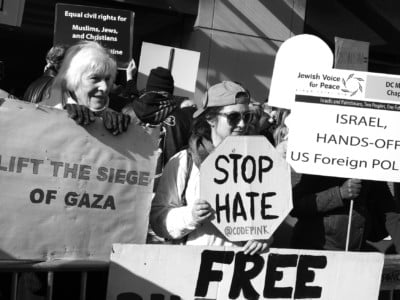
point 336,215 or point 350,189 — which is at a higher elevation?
point 350,189

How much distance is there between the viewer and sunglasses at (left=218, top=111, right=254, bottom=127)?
414 cm

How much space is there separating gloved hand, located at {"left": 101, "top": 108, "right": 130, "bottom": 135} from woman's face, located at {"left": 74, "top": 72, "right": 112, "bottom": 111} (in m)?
0.15

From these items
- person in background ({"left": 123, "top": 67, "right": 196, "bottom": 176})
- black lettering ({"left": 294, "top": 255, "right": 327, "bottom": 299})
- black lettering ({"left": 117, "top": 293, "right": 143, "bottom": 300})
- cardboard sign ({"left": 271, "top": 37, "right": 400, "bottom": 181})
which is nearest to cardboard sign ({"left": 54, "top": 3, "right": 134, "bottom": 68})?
person in background ({"left": 123, "top": 67, "right": 196, "bottom": 176})

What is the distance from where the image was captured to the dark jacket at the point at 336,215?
4680mm

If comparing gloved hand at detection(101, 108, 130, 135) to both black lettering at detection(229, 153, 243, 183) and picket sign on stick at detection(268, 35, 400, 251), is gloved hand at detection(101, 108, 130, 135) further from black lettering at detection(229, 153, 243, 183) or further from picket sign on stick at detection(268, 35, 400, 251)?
picket sign on stick at detection(268, 35, 400, 251)

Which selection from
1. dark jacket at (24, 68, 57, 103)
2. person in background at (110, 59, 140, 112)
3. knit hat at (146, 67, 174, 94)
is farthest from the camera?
person in background at (110, 59, 140, 112)

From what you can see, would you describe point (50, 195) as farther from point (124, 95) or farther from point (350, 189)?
point (124, 95)

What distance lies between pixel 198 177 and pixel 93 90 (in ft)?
2.19

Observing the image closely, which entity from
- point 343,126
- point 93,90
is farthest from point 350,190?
point 93,90

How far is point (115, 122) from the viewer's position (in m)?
3.78

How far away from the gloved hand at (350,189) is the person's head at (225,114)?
861 mm

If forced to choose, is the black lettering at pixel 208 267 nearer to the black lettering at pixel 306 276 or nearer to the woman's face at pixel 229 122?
the black lettering at pixel 306 276

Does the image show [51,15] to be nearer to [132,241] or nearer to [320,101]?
[320,101]

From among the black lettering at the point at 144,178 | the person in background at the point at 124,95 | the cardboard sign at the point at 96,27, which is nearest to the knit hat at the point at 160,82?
the person in background at the point at 124,95
